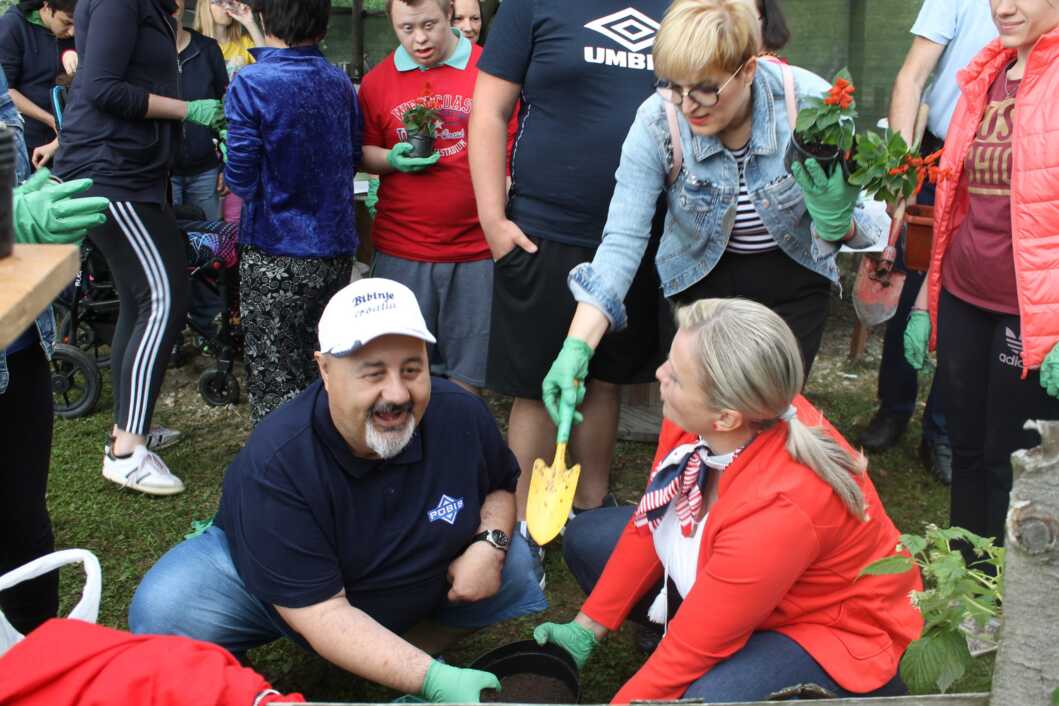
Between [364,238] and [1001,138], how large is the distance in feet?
11.4

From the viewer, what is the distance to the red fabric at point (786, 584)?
→ 81.8 inches

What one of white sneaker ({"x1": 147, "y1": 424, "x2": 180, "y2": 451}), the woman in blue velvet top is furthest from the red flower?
white sneaker ({"x1": 147, "y1": 424, "x2": 180, "y2": 451})

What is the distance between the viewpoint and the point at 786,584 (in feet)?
6.94

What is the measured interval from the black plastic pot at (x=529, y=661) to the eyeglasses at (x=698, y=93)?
1.30m

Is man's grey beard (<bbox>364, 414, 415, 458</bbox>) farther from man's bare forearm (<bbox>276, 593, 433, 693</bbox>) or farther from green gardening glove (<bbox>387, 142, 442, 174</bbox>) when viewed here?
green gardening glove (<bbox>387, 142, 442, 174</bbox>)

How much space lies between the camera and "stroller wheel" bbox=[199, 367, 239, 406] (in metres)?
4.82

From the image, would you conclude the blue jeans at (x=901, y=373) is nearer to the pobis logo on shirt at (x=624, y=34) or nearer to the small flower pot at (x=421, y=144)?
the pobis logo on shirt at (x=624, y=34)

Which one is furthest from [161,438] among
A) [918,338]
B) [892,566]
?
[892,566]

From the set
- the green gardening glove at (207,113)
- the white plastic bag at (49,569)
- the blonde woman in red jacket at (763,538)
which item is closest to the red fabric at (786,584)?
the blonde woman in red jacket at (763,538)

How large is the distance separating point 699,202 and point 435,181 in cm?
145

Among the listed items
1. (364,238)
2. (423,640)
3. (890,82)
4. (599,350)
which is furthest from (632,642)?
(890,82)

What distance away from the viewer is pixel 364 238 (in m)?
5.57

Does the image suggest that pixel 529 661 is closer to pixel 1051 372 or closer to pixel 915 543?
pixel 915 543

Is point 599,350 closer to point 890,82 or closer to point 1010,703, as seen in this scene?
point 1010,703
